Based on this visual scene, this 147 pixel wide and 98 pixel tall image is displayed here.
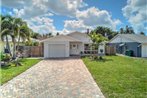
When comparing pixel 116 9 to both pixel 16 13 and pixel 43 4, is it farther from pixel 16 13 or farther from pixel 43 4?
pixel 16 13

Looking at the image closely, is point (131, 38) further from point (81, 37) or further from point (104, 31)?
point (104, 31)

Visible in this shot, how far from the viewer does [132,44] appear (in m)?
37.4

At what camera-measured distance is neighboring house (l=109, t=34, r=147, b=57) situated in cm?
3468

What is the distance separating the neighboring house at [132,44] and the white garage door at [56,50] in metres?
13.0

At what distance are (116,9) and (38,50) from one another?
15615 millimetres

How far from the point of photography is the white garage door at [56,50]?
3234 centimetres

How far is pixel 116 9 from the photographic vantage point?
2448 cm

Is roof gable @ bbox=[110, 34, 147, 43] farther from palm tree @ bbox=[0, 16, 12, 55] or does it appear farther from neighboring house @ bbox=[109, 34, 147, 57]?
palm tree @ bbox=[0, 16, 12, 55]

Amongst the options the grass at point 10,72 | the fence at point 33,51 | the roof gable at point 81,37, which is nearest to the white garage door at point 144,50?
the roof gable at point 81,37

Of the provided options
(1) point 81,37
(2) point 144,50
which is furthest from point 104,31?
(2) point 144,50

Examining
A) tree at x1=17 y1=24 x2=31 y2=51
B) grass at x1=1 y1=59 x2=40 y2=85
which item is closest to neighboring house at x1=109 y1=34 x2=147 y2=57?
tree at x1=17 y1=24 x2=31 y2=51

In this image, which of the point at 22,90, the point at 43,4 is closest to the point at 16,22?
the point at 43,4

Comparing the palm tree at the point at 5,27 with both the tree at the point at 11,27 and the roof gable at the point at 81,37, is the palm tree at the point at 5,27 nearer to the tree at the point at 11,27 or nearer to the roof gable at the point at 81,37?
the tree at the point at 11,27

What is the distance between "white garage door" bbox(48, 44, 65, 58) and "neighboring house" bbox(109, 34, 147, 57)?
1300cm
